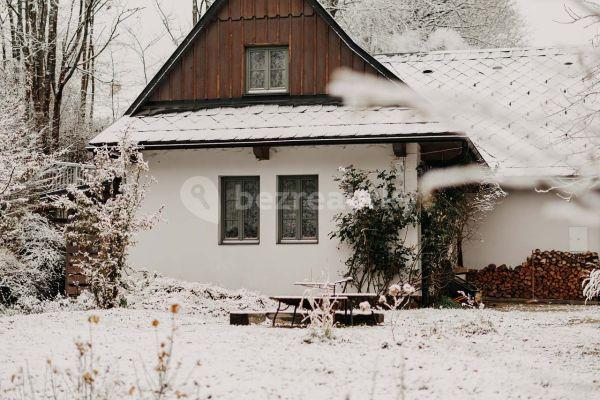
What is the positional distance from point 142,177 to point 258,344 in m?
7.59

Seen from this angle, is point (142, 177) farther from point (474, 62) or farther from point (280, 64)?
point (474, 62)

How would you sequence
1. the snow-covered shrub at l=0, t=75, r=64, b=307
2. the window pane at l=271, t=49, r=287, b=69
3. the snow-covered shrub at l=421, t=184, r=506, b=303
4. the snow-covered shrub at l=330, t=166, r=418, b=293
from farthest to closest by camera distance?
the snow-covered shrub at l=0, t=75, r=64, b=307, the window pane at l=271, t=49, r=287, b=69, the snow-covered shrub at l=421, t=184, r=506, b=303, the snow-covered shrub at l=330, t=166, r=418, b=293

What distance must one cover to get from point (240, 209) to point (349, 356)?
7.49 m

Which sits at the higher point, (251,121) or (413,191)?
(251,121)

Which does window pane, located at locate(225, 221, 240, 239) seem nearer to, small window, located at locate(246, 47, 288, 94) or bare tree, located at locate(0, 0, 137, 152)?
small window, located at locate(246, 47, 288, 94)

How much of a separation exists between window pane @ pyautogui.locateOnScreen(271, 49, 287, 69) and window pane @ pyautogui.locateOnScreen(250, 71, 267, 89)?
0.26 m

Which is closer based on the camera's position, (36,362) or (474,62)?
(36,362)

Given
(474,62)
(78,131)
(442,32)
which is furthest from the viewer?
(78,131)

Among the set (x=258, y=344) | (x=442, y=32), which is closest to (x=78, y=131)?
(x=442, y=32)

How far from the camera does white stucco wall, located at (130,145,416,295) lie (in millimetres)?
14195

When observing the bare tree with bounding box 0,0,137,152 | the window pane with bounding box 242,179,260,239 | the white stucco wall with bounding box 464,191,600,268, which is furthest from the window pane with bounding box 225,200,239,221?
the bare tree with bounding box 0,0,137,152

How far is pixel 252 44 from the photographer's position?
15.2 meters

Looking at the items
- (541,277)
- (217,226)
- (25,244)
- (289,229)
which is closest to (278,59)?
(289,229)

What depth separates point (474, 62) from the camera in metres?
18.9
